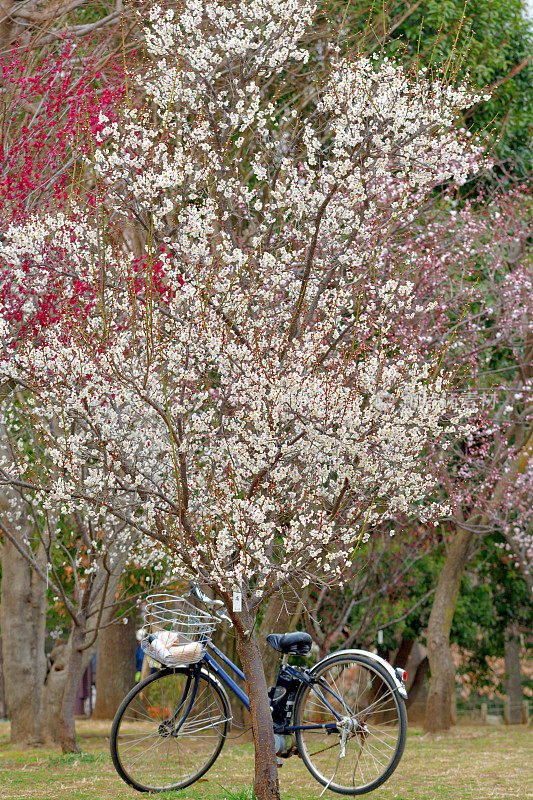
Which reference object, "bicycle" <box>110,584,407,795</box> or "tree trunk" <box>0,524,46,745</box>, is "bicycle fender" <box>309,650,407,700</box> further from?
"tree trunk" <box>0,524,46,745</box>

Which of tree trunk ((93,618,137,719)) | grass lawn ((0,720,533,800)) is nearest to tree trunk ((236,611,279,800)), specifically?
grass lawn ((0,720,533,800))

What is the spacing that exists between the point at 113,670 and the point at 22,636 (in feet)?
13.5

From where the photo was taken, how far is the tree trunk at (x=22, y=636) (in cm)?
997

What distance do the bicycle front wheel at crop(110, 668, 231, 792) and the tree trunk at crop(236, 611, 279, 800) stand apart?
0.42 metres

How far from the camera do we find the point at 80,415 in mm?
5023

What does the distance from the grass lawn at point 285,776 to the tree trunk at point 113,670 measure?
381 cm

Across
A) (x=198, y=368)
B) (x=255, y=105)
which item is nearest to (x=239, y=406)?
(x=198, y=368)

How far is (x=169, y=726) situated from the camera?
5691 mm

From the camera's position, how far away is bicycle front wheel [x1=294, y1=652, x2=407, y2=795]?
5441 mm

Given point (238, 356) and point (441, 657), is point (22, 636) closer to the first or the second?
point (441, 657)

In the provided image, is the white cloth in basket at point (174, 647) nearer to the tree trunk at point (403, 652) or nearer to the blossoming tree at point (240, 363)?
the blossoming tree at point (240, 363)

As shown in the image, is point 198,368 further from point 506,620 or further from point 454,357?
point 506,620

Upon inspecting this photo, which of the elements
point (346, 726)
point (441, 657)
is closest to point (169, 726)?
point (346, 726)

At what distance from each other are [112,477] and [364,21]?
904 cm
